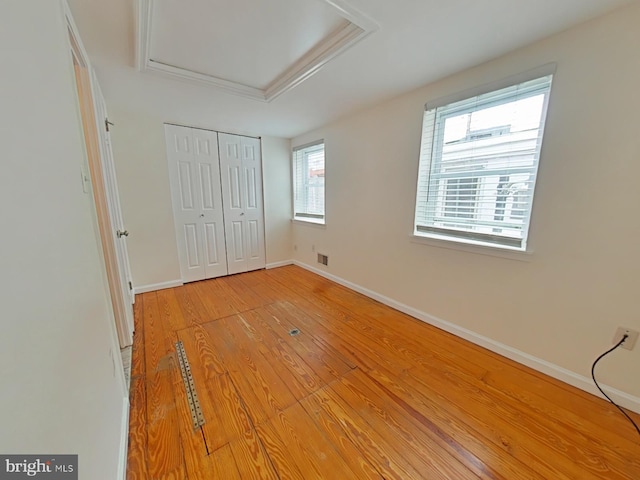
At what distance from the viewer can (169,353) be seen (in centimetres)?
192

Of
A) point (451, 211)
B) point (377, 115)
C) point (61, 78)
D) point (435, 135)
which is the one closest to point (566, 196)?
point (451, 211)

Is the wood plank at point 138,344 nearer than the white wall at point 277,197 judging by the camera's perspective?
Yes

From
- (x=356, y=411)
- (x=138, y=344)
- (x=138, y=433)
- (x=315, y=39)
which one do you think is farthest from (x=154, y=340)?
(x=315, y=39)

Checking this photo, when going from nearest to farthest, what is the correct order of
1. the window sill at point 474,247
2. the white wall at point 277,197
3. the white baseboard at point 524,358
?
1. the white baseboard at point 524,358
2. the window sill at point 474,247
3. the white wall at point 277,197

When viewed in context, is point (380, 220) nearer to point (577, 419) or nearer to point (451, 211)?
point (451, 211)

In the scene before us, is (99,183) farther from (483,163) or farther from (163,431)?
(483,163)

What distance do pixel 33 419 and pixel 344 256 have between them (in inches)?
116

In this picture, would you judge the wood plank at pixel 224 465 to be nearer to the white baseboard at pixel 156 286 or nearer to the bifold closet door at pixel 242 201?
the white baseboard at pixel 156 286

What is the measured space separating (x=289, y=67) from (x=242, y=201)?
Result: 87.6 inches

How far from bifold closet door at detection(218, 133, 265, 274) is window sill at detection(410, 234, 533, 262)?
8.33 feet

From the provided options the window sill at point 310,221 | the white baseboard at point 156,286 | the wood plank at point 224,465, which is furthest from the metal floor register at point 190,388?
the window sill at point 310,221

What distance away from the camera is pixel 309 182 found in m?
3.92

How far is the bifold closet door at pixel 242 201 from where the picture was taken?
141 inches

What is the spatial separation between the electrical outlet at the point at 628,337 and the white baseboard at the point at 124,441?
2678 mm
